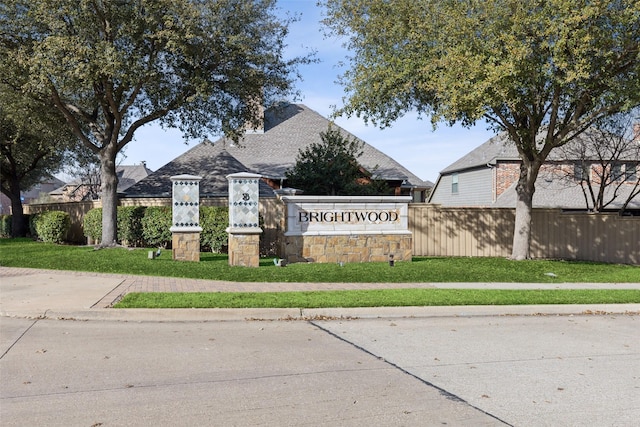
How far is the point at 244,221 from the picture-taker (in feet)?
50.3

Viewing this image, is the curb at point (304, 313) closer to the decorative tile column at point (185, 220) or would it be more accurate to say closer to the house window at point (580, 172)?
the decorative tile column at point (185, 220)

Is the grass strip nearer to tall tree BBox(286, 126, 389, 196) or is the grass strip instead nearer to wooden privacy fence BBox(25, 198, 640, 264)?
wooden privacy fence BBox(25, 198, 640, 264)

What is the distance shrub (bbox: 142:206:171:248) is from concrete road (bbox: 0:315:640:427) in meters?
10.7

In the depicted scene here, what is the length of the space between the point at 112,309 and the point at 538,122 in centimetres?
1416

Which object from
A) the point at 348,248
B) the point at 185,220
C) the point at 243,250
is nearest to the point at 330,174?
the point at 348,248

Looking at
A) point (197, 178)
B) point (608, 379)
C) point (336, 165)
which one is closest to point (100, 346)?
point (608, 379)

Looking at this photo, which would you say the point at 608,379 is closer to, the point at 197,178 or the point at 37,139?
the point at 197,178

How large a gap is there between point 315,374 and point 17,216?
3007 cm

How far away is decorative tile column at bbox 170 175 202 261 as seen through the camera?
16142mm

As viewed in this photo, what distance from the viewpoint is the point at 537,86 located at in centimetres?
1600

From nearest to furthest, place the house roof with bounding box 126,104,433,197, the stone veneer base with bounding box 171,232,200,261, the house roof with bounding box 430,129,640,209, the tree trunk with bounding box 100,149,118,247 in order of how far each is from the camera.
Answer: the stone veneer base with bounding box 171,232,200,261 < the tree trunk with bounding box 100,149,118,247 < the house roof with bounding box 126,104,433,197 < the house roof with bounding box 430,129,640,209

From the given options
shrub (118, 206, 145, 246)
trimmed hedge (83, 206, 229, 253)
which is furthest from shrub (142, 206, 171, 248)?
shrub (118, 206, 145, 246)

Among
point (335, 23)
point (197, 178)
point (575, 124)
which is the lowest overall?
point (197, 178)

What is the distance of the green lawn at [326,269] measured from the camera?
13672 mm
